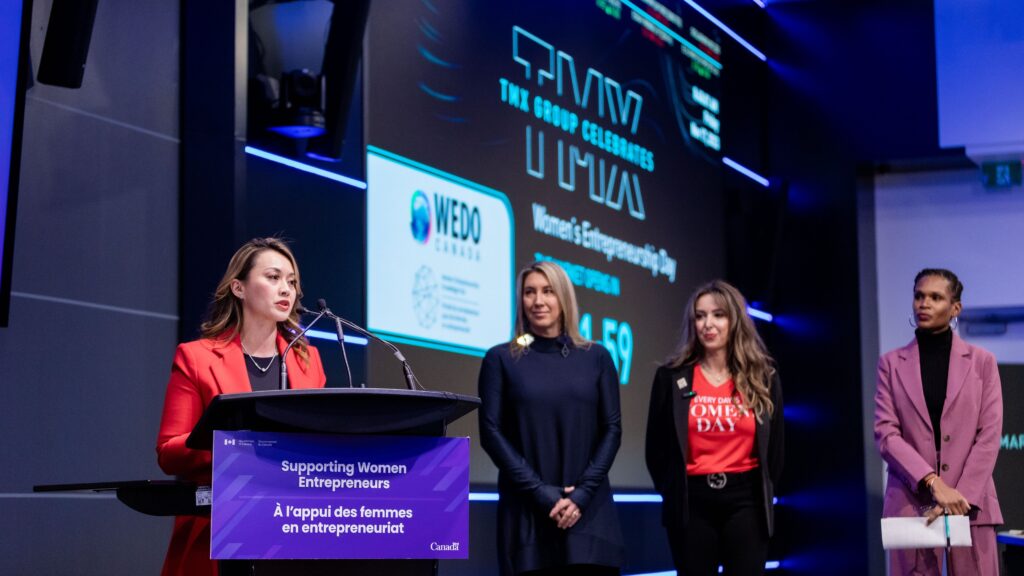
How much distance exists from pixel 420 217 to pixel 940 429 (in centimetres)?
201

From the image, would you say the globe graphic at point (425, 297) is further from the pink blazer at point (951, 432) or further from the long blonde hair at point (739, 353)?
the pink blazer at point (951, 432)

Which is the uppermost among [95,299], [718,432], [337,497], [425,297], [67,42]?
[67,42]

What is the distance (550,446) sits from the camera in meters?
4.19

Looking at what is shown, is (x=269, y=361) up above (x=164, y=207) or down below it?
below

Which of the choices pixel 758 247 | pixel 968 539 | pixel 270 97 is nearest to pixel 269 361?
pixel 270 97

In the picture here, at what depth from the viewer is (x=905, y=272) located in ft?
26.5

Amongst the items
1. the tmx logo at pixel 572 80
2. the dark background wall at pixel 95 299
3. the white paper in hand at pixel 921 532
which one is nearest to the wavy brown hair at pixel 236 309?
the dark background wall at pixel 95 299

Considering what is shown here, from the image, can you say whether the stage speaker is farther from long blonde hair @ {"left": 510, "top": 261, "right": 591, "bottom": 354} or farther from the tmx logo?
the tmx logo

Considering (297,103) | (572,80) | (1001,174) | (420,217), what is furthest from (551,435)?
(1001,174)

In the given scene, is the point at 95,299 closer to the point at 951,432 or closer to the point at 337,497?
the point at 337,497

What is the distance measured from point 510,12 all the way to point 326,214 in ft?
5.70

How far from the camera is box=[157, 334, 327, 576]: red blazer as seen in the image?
2.68 metres

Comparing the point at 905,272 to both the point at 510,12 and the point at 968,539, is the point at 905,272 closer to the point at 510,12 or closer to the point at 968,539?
the point at 510,12

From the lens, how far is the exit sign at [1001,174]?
25.6 feet
